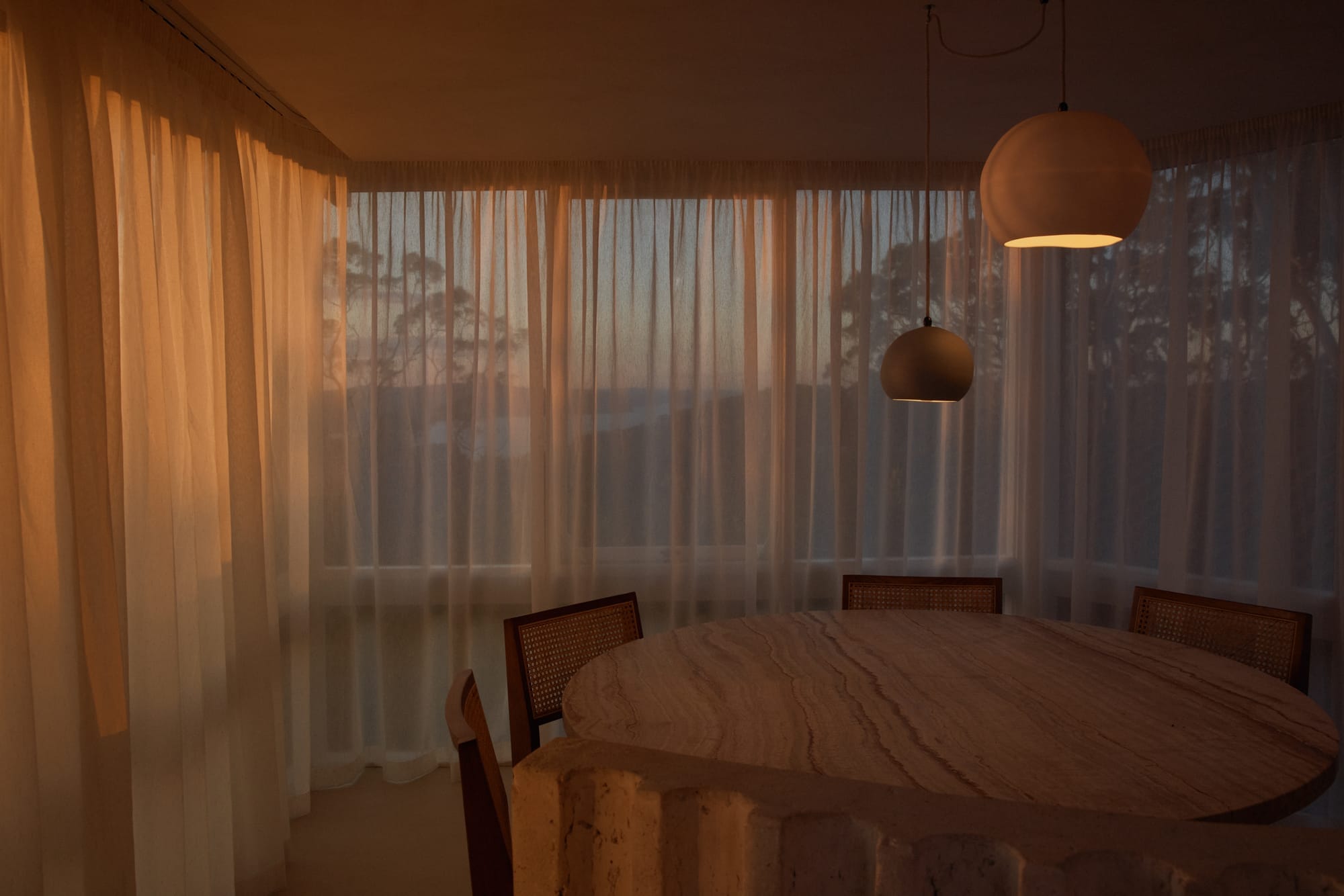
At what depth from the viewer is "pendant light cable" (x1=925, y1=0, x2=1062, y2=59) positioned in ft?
8.04

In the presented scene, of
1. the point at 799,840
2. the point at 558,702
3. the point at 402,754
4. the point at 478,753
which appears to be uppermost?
the point at 799,840

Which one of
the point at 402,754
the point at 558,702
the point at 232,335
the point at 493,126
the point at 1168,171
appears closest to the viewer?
the point at 558,702

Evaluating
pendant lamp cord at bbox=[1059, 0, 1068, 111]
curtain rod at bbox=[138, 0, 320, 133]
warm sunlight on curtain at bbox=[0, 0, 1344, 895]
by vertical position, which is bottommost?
warm sunlight on curtain at bbox=[0, 0, 1344, 895]

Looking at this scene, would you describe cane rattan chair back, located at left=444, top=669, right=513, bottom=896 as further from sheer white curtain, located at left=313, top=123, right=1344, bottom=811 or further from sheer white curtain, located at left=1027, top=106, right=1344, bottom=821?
sheer white curtain, located at left=1027, top=106, right=1344, bottom=821

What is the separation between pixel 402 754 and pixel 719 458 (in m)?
1.93

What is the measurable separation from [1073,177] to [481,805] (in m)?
1.54

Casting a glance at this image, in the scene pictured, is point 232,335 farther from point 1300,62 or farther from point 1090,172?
point 1300,62

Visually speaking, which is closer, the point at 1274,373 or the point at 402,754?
the point at 1274,373

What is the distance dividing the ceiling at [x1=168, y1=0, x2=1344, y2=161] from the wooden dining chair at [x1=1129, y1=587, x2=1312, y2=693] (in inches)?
64.7

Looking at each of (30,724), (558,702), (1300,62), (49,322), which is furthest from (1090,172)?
(30,724)

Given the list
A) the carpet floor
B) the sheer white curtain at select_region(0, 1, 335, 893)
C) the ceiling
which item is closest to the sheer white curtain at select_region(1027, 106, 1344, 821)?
the ceiling

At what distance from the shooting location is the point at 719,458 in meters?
4.16

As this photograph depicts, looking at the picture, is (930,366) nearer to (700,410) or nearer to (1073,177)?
(1073,177)

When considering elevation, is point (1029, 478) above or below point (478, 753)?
above
